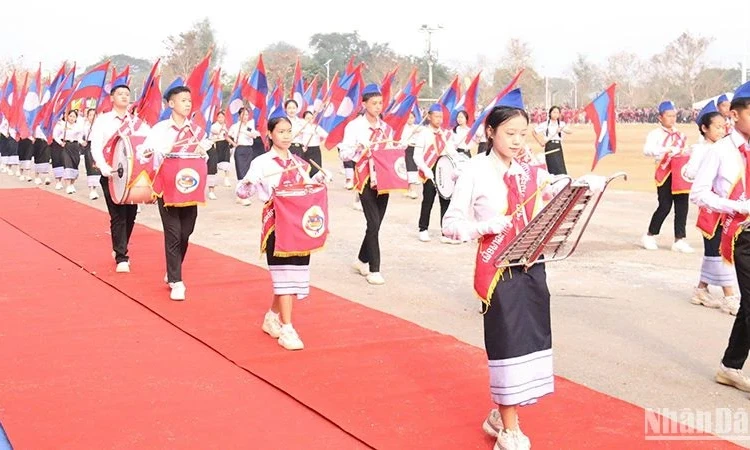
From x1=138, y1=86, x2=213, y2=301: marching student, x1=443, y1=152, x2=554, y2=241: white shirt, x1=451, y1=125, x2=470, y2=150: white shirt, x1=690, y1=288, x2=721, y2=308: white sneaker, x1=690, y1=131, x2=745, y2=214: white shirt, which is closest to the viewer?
x1=443, y1=152, x2=554, y2=241: white shirt

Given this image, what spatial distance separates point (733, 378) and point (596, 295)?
7.50 feet

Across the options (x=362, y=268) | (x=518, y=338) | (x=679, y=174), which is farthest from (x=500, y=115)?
(x=679, y=174)

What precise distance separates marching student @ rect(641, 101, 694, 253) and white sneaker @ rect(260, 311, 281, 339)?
478 centimetres

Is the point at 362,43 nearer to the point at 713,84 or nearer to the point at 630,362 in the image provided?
the point at 713,84

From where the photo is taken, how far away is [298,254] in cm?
529

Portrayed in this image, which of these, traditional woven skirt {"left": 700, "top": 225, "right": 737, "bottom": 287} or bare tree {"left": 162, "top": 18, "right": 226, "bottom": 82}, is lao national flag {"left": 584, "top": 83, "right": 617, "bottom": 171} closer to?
traditional woven skirt {"left": 700, "top": 225, "right": 737, "bottom": 287}

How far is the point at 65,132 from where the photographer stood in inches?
607

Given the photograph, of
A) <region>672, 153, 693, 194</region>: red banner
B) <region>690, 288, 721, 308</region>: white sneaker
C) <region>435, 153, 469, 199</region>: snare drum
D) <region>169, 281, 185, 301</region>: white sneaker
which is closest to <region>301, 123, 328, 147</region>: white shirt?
<region>435, 153, 469, 199</region>: snare drum

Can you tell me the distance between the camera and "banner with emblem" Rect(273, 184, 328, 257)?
5.23 metres

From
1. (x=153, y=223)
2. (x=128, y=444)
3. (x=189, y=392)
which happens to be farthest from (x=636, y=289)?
(x=153, y=223)

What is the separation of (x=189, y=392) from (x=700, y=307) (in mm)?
3908

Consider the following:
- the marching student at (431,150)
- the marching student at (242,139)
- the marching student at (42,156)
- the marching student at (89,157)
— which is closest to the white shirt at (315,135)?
the marching student at (242,139)

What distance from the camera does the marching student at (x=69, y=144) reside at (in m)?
15.6

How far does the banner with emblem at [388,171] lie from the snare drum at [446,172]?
159 cm
